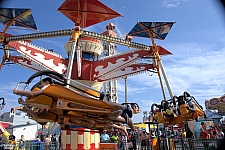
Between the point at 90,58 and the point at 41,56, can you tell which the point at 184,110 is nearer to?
the point at 90,58

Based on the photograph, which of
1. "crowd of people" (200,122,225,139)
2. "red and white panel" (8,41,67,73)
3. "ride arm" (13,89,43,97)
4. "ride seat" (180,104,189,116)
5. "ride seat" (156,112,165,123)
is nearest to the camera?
"ride arm" (13,89,43,97)

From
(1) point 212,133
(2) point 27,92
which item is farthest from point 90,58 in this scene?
(1) point 212,133

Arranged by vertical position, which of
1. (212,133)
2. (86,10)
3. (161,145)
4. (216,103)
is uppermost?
(86,10)

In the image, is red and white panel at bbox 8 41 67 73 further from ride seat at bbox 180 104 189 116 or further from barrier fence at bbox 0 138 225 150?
ride seat at bbox 180 104 189 116

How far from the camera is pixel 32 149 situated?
12.7 metres

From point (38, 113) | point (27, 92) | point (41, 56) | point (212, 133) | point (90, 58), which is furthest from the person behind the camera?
point (212, 133)

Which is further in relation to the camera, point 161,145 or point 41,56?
point 41,56

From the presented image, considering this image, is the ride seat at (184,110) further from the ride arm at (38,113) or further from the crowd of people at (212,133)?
the ride arm at (38,113)

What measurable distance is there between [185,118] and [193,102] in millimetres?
811

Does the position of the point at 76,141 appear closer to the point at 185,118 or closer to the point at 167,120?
the point at 167,120

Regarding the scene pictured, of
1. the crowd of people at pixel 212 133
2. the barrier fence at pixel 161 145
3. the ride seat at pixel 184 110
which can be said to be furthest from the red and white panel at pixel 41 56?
the crowd of people at pixel 212 133

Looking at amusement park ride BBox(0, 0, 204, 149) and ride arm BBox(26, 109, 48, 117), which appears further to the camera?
amusement park ride BBox(0, 0, 204, 149)

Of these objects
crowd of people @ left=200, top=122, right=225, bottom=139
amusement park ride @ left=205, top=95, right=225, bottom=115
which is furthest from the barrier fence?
amusement park ride @ left=205, top=95, right=225, bottom=115

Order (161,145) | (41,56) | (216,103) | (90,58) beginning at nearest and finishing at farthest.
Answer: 1. (161,145)
2. (41,56)
3. (90,58)
4. (216,103)
